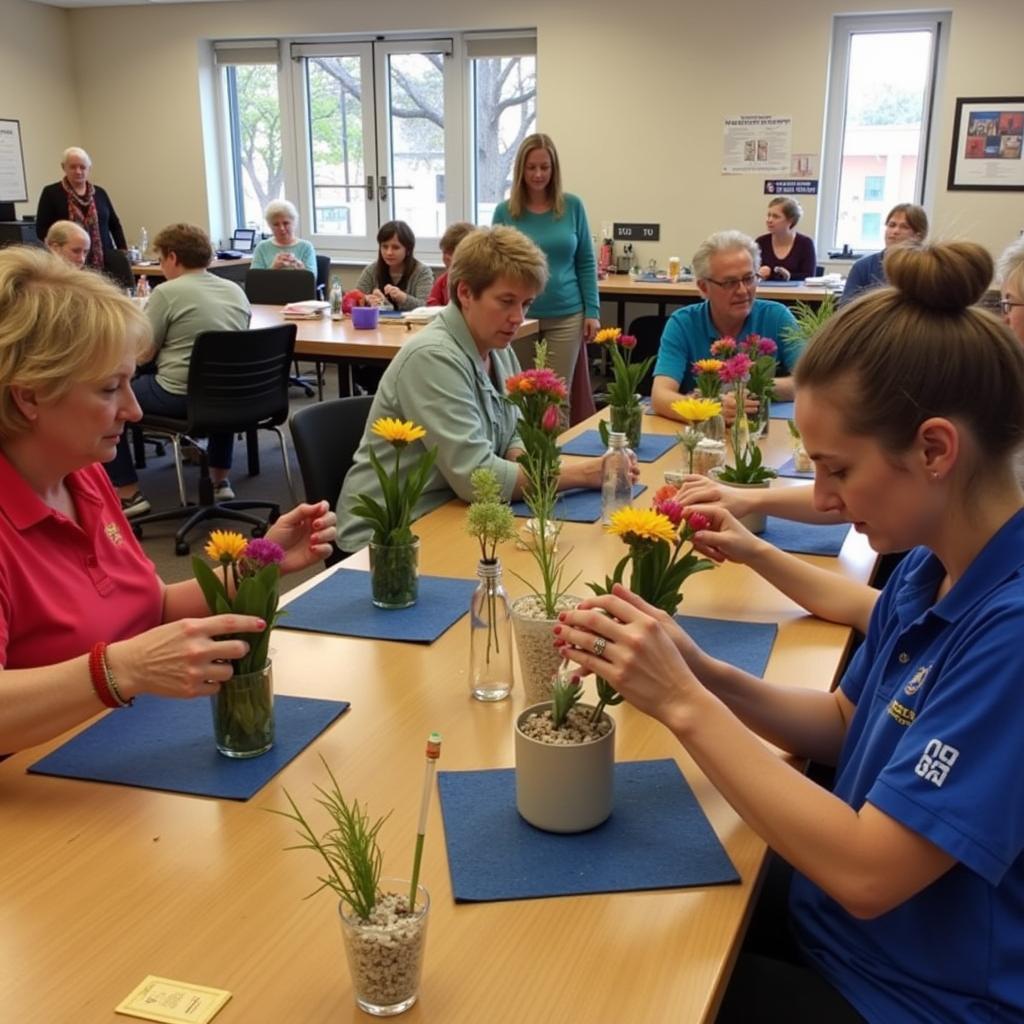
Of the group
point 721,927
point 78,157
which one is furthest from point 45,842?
point 78,157

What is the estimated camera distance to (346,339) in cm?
470

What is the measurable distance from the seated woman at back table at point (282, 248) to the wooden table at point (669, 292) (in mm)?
2004

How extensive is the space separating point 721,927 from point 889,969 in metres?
0.21

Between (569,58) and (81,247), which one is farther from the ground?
(569,58)

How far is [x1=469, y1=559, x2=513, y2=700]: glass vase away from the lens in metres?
1.45

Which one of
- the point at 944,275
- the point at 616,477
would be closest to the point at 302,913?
the point at 944,275

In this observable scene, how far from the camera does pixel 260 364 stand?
14.1ft

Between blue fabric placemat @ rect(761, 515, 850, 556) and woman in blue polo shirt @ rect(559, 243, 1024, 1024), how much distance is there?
0.86m

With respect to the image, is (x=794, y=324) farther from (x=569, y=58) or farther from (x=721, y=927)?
(x=569, y=58)

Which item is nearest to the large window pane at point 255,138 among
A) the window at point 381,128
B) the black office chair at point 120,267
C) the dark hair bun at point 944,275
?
the window at point 381,128

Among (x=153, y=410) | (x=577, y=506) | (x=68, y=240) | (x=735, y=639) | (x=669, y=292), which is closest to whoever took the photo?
(x=735, y=639)

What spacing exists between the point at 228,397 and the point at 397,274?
6.73ft

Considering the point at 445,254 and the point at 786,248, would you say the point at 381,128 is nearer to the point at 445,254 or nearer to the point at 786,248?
the point at 445,254

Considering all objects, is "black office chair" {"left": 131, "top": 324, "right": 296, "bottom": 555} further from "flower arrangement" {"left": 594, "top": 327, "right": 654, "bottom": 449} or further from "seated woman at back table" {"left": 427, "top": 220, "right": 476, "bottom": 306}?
"flower arrangement" {"left": 594, "top": 327, "right": 654, "bottom": 449}
